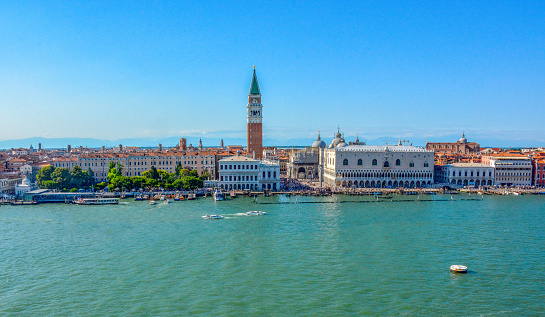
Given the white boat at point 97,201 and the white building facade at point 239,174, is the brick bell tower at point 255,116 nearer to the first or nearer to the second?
the white building facade at point 239,174

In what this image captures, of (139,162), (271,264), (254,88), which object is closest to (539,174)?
(254,88)

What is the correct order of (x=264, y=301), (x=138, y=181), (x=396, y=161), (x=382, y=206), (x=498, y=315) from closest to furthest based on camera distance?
(x=498, y=315), (x=264, y=301), (x=382, y=206), (x=138, y=181), (x=396, y=161)

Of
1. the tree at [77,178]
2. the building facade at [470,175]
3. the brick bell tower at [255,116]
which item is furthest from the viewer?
the brick bell tower at [255,116]

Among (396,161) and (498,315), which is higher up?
(396,161)

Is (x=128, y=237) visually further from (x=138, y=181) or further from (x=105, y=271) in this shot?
(x=138, y=181)

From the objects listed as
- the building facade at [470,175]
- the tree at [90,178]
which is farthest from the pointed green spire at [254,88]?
Answer: the building facade at [470,175]

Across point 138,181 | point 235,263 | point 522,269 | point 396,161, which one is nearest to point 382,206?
point 396,161
